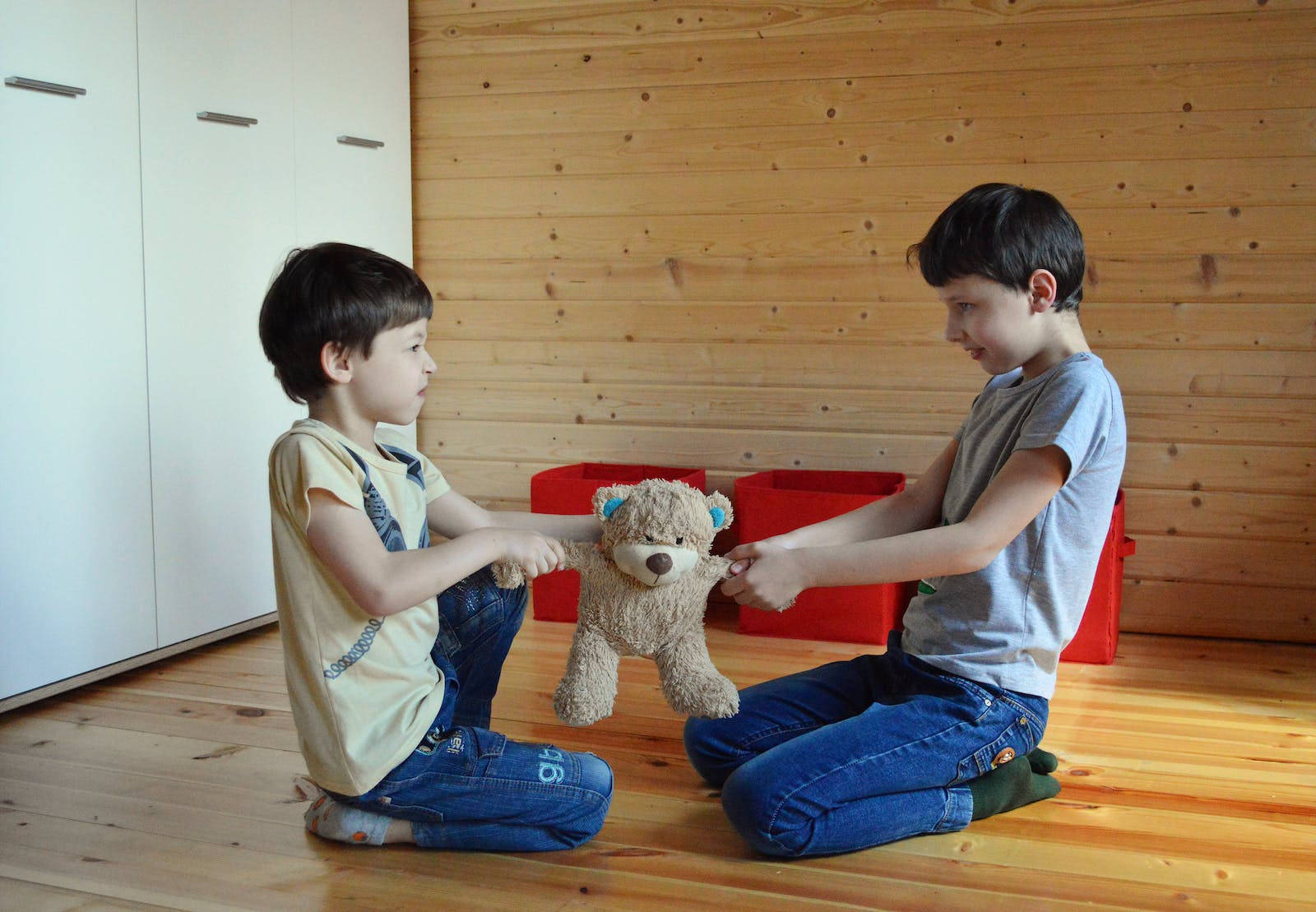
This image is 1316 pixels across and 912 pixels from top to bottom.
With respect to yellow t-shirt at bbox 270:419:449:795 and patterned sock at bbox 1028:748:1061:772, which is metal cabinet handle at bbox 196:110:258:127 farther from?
patterned sock at bbox 1028:748:1061:772

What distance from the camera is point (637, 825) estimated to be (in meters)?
1.42

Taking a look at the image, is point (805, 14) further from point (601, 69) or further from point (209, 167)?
point (209, 167)

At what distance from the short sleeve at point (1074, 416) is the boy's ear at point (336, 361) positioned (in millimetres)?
823

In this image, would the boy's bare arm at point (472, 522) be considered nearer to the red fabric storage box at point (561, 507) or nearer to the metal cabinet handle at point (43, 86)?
the red fabric storage box at point (561, 507)

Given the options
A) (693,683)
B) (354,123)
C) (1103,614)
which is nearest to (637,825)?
(693,683)

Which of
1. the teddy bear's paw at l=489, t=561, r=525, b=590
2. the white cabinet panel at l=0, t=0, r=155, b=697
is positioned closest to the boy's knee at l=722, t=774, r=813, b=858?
the teddy bear's paw at l=489, t=561, r=525, b=590

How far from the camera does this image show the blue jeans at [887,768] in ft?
4.25

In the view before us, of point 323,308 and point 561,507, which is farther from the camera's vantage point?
point 561,507

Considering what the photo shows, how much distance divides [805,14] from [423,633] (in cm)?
174

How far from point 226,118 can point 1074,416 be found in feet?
5.38

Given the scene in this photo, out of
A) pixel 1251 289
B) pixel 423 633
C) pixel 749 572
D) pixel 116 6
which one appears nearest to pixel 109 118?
pixel 116 6

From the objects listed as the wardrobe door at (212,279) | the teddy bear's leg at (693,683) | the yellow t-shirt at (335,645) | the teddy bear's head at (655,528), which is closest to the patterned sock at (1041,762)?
the teddy bear's leg at (693,683)

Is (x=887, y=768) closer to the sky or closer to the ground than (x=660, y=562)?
closer to the ground

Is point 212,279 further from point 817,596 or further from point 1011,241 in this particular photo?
point 1011,241
